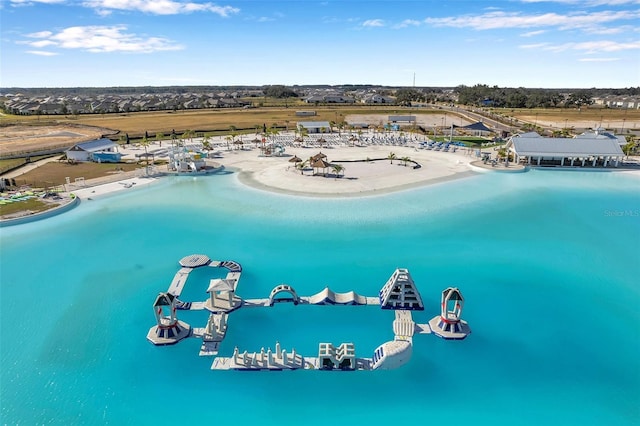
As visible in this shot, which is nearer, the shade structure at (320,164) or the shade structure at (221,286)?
the shade structure at (221,286)

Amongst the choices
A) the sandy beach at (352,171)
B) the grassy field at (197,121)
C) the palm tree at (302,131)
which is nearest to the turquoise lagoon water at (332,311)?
the sandy beach at (352,171)

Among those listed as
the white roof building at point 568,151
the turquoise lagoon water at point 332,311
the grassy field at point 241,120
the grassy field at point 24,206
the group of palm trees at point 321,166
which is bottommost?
the turquoise lagoon water at point 332,311

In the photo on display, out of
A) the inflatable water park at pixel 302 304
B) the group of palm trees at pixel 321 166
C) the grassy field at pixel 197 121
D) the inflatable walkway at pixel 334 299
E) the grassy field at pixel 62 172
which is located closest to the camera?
the inflatable water park at pixel 302 304

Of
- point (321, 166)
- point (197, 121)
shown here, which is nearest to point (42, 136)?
point (197, 121)

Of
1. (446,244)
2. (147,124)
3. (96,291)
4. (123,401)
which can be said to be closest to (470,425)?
(123,401)

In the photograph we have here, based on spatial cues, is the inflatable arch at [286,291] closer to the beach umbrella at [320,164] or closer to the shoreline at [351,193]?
the shoreline at [351,193]

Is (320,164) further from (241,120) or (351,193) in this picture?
(241,120)
